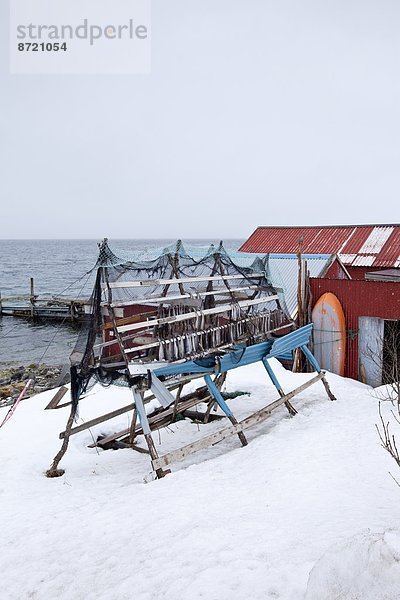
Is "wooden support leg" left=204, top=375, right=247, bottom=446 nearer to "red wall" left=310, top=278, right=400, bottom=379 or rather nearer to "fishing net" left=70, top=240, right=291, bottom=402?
"fishing net" left=70, top=240, right=291, bottom=402

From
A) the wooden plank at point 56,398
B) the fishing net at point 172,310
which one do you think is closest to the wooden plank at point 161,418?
the fishing net at point 172,310

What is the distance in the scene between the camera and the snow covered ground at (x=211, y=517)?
5746mm

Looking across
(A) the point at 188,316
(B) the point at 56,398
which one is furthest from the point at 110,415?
(B) the point at 56,398

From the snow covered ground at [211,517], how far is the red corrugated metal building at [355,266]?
4457 millimetres

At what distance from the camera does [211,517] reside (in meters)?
7.61

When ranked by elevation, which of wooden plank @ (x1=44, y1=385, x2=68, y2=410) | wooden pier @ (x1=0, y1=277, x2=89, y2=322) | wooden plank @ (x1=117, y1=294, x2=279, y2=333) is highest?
wooden plank @ (x1=117, y1=294, x2=279, y2=333)

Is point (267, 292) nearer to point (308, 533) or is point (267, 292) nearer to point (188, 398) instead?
point (188, 398)

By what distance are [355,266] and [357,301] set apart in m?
7.48

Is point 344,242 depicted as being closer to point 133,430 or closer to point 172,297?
point 172,297

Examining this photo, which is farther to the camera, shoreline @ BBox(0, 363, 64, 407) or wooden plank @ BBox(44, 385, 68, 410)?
shoreline @ BBox(0, 363, 64, 407)

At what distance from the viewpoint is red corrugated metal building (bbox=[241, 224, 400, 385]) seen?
53.3 ft

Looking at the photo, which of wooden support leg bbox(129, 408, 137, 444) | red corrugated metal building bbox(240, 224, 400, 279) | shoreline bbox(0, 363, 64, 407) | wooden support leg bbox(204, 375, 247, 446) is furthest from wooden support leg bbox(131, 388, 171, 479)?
red corrugated metal building bbox(240, 224, 400, 279)

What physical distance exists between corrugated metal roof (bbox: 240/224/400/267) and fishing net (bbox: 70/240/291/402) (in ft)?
32.0

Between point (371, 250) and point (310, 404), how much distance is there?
12.7 meters
